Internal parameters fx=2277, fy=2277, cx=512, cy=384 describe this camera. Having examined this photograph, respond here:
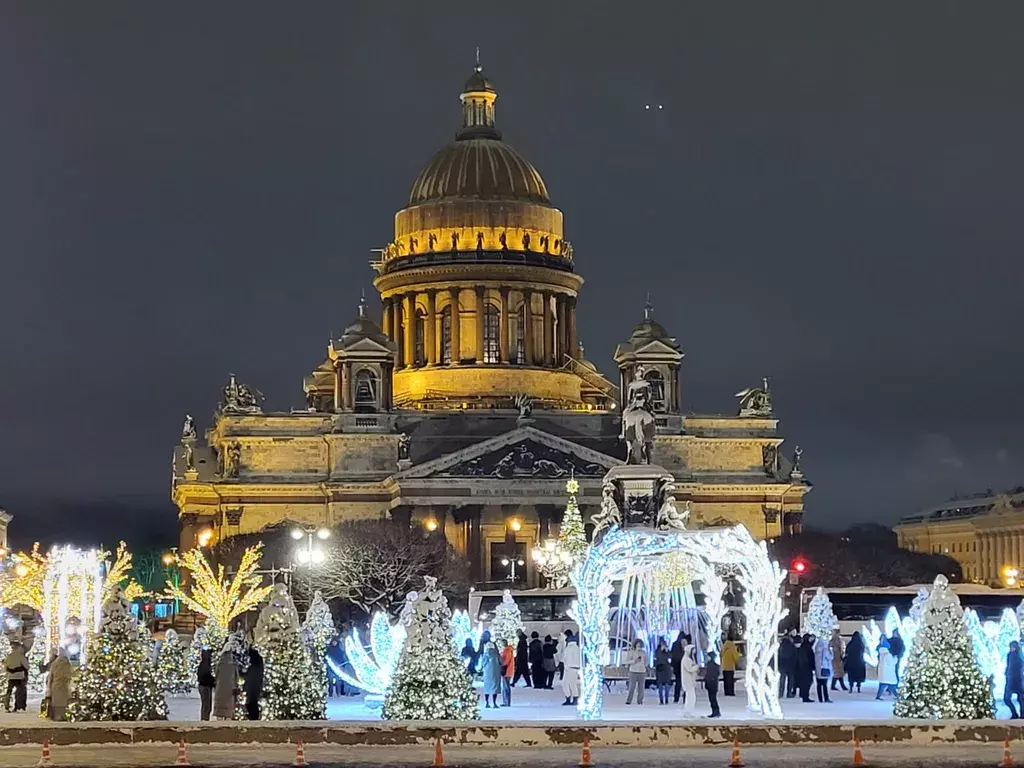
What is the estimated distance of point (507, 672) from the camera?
4538 centimetres

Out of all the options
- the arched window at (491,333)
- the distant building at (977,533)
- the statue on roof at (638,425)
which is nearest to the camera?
the statue on roof at (638,425)

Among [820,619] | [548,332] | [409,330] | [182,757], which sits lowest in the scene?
[182,757]

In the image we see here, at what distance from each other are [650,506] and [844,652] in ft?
19.9

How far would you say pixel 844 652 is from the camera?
170 ft

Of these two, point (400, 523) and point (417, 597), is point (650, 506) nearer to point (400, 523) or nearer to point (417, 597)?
point (417, 597)

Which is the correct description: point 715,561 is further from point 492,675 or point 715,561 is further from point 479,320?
point 479,320

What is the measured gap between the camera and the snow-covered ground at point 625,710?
38094mm

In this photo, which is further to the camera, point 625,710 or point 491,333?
point 491,333

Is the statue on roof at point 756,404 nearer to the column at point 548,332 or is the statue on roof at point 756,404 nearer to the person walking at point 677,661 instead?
the column at point 548,332

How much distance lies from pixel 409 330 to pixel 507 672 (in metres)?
87.5

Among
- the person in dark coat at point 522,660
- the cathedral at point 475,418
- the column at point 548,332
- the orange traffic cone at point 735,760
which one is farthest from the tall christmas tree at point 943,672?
the column at point 548,332

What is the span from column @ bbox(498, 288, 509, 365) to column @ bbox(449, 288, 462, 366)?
2337 millimetres

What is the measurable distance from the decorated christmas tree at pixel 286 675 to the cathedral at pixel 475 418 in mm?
72824

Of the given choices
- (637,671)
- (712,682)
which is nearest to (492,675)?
(637,671)
